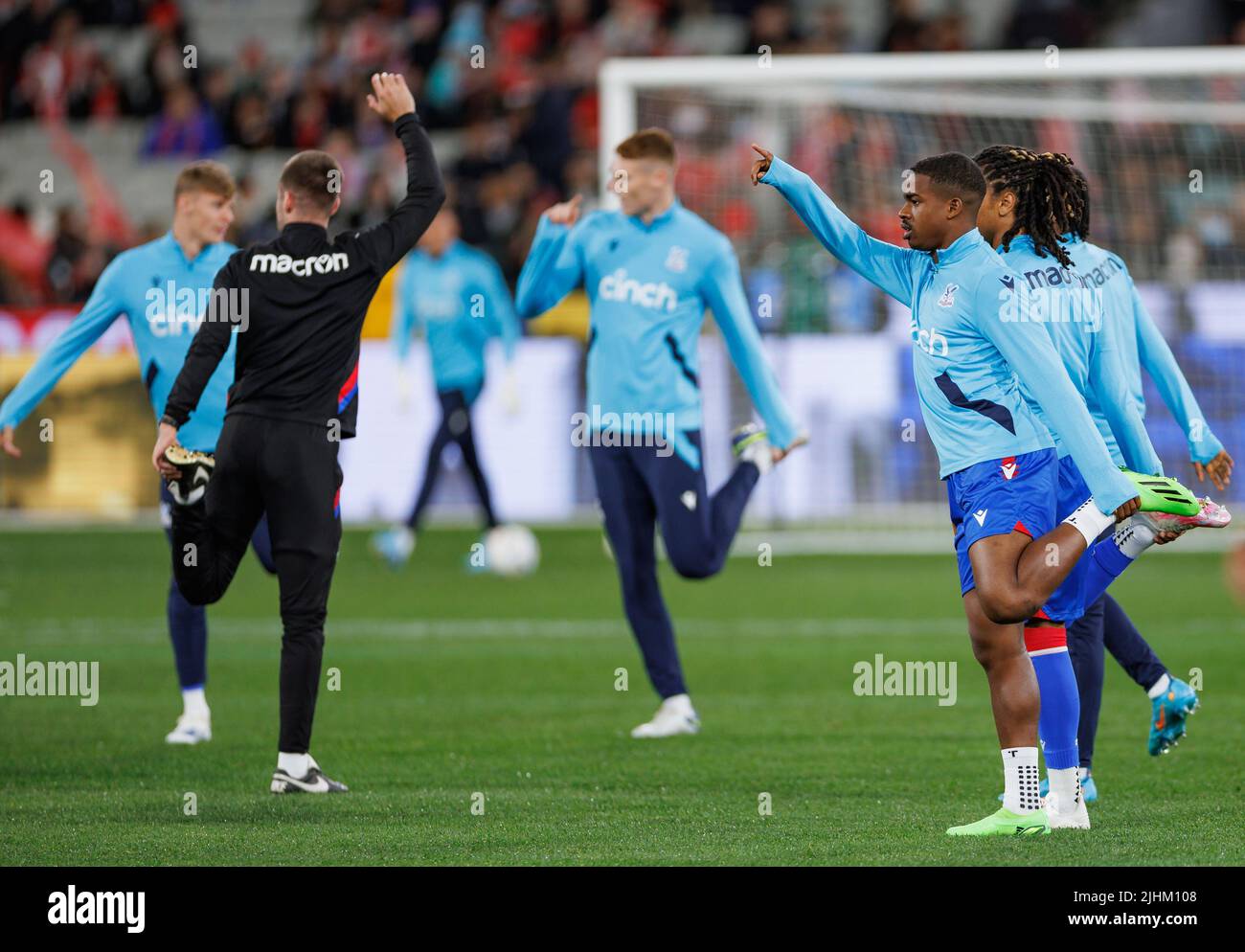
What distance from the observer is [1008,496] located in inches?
241

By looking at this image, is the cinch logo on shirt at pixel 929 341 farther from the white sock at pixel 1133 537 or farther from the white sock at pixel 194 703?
the white sock at pixel 194 703

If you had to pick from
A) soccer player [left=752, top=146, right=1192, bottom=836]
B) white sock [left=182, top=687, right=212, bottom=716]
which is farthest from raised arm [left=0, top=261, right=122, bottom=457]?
soccer player [left=752, top=146, right=1192, bottom=836]

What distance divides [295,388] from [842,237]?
2.07 m

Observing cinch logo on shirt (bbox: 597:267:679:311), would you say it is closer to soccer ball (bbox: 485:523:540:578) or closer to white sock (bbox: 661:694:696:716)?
white sock (bbox: 661:694:696:716)

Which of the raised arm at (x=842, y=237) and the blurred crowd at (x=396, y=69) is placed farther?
the blurred crowd at (x=396, y=69)

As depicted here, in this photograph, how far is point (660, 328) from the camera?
8961 mm

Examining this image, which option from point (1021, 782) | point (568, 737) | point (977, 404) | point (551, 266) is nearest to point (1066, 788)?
point (1021, 782)

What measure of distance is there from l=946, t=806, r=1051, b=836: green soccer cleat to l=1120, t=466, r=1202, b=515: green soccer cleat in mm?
1035

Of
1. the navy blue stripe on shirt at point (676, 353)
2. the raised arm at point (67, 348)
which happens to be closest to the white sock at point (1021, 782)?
the navy blue stripe on shirt at point (676, 353)

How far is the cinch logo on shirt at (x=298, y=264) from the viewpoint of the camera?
7.16 m

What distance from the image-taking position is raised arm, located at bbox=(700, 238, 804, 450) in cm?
903

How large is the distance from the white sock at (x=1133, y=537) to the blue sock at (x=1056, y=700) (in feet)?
1.50
